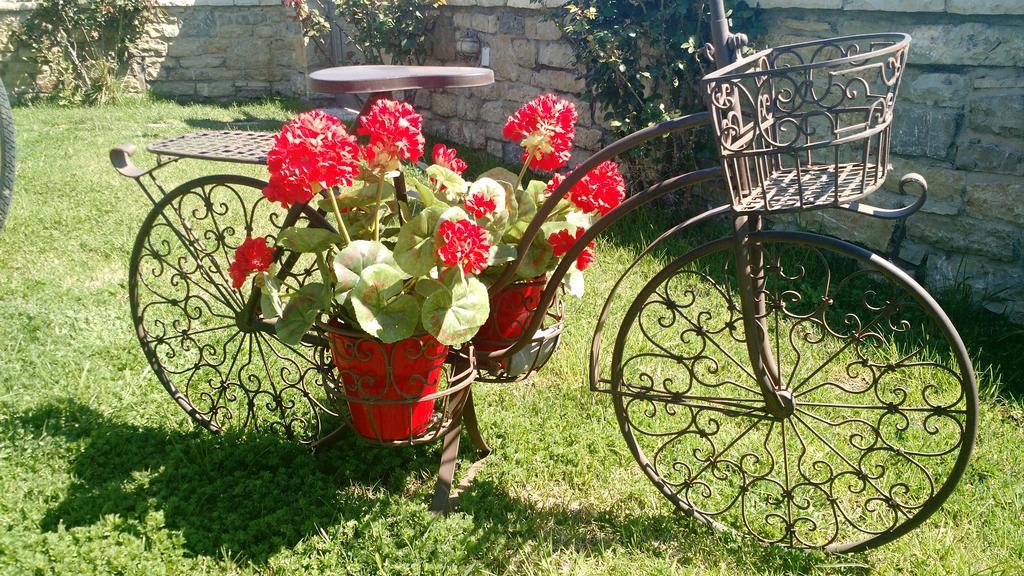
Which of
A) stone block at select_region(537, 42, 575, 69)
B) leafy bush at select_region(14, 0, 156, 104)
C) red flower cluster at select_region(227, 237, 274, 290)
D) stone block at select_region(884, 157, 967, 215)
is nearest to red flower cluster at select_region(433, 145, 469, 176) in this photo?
red flower cluster at select_region(227, 237, 274, 290)

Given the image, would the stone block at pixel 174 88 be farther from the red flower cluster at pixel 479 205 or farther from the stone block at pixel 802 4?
the red flower cluster at pixel 479 205

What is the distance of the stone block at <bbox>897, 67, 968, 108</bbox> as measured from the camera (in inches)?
143

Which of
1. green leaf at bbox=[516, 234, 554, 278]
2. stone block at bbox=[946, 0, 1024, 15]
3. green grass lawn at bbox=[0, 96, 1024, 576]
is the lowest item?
green grass lawn at bbox=[0, 96, 1024, 576]

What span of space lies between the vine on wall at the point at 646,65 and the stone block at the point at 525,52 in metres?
0.93

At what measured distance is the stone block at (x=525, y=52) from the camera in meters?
6.15

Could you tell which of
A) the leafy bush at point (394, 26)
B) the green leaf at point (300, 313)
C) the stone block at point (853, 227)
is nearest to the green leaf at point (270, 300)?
the green leaf at point (300, 313)

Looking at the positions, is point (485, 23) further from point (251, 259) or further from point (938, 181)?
point (251, 259)

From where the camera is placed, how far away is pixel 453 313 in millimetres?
1973

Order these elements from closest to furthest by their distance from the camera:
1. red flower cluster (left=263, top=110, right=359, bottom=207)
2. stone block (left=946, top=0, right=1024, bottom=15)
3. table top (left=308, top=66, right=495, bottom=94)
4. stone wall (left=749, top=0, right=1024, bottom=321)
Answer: red flower cluster (left=263, top=110, right=359, bottom=207), table top (left=308, top=66, right=495, bottom=94), stone block (left=946, top=0, right=1024, bottom=15), stone wall (left=749, top=0, right=1024, bottom=321)

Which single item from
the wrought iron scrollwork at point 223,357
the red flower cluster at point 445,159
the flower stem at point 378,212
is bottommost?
the wrought iron scrollwork at point 223,357

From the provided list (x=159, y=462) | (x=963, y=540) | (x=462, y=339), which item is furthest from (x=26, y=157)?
(x=963, y=540)

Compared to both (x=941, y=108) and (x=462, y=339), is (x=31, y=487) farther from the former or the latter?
(x=941, y=108)

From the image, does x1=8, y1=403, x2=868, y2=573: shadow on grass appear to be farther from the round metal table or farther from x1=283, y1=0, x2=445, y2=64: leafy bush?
x1=283, y1=0, x2=445, y2=64: leafy bush

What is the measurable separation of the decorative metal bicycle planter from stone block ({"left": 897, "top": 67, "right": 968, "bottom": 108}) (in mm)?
1004
